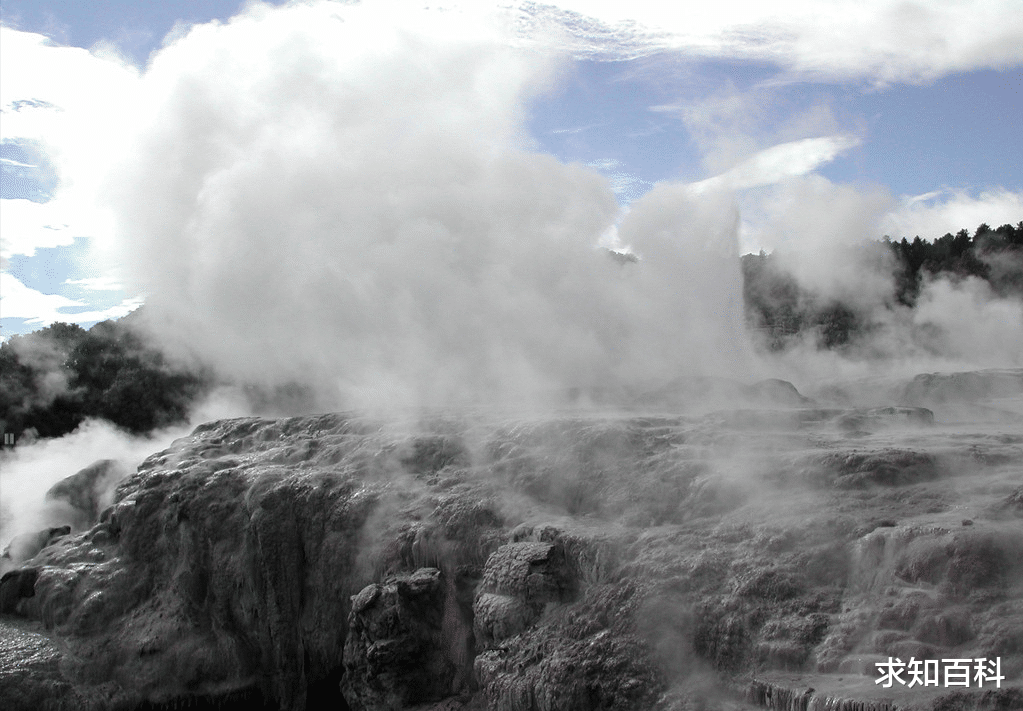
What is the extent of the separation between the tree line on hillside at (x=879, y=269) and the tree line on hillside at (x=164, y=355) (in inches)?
0.9

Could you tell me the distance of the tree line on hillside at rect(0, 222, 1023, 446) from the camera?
2186 cm

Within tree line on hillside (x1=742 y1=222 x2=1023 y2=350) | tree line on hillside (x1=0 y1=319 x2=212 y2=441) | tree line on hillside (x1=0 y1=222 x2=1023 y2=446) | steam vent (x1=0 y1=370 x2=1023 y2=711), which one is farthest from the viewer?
tree line on hillside (x1=0 y1=319 x2=212 y2=441)

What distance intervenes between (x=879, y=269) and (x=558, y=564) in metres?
18.0

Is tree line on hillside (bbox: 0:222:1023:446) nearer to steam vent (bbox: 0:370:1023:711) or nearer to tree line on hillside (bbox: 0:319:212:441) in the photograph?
tree line on hillside (bbox: 0:319:212:441)

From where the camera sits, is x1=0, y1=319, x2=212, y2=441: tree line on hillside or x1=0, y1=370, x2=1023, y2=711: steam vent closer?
x1=0, y1=370, x2=1023, y2=711: steam vent

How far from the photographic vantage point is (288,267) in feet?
53.8

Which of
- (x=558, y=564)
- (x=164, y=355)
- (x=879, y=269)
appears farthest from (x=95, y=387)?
(x=558, y=564)

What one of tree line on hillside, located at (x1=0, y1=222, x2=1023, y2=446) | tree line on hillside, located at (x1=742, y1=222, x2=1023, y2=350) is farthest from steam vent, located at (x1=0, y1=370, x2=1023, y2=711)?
tree line on hillside, located at (x1=0, y1=222, x2=1023, y2=446)

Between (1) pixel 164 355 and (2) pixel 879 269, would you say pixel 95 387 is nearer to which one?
(1) pixel 164 355

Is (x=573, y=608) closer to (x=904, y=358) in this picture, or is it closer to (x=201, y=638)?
(x=201, y=638)

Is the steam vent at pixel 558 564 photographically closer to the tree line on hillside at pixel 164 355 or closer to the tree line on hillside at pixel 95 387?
the tree line on hillside at pixel 164 355

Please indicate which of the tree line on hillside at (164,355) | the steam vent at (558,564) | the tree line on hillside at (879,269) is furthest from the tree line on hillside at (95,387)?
the tree line on hillside at (879,269)

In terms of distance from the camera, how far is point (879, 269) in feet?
74.9

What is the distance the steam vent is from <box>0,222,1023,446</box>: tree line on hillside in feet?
32.0
